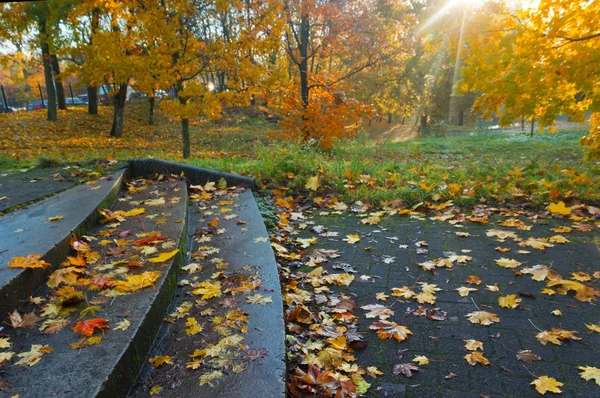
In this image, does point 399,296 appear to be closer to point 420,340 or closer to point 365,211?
point 420,340

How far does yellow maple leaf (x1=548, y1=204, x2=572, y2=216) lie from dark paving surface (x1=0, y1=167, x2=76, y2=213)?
5269 millimetres

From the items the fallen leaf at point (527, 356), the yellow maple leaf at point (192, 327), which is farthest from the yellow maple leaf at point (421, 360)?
the yellow maple leaf at point (192, 327)

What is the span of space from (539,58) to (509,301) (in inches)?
164

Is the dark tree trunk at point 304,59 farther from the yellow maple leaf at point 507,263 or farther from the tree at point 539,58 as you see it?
the yellow maple leaf at point 507,263

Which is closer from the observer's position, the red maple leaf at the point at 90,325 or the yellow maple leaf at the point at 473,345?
the red maple leaf at the point at 90,325

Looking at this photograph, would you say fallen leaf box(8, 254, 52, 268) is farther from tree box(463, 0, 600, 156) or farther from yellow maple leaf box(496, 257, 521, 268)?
tree box(463, 0, 600, 156)

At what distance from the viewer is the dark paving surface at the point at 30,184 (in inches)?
143

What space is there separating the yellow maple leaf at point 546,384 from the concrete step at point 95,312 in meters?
1.87

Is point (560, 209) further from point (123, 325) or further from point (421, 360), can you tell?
point (123, 325)

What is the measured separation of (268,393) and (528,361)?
1.39 meters

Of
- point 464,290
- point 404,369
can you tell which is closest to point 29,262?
point 404,369

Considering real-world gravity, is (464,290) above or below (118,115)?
below

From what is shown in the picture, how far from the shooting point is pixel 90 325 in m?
1.83

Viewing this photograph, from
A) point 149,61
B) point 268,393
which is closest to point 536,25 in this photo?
point 268,393
